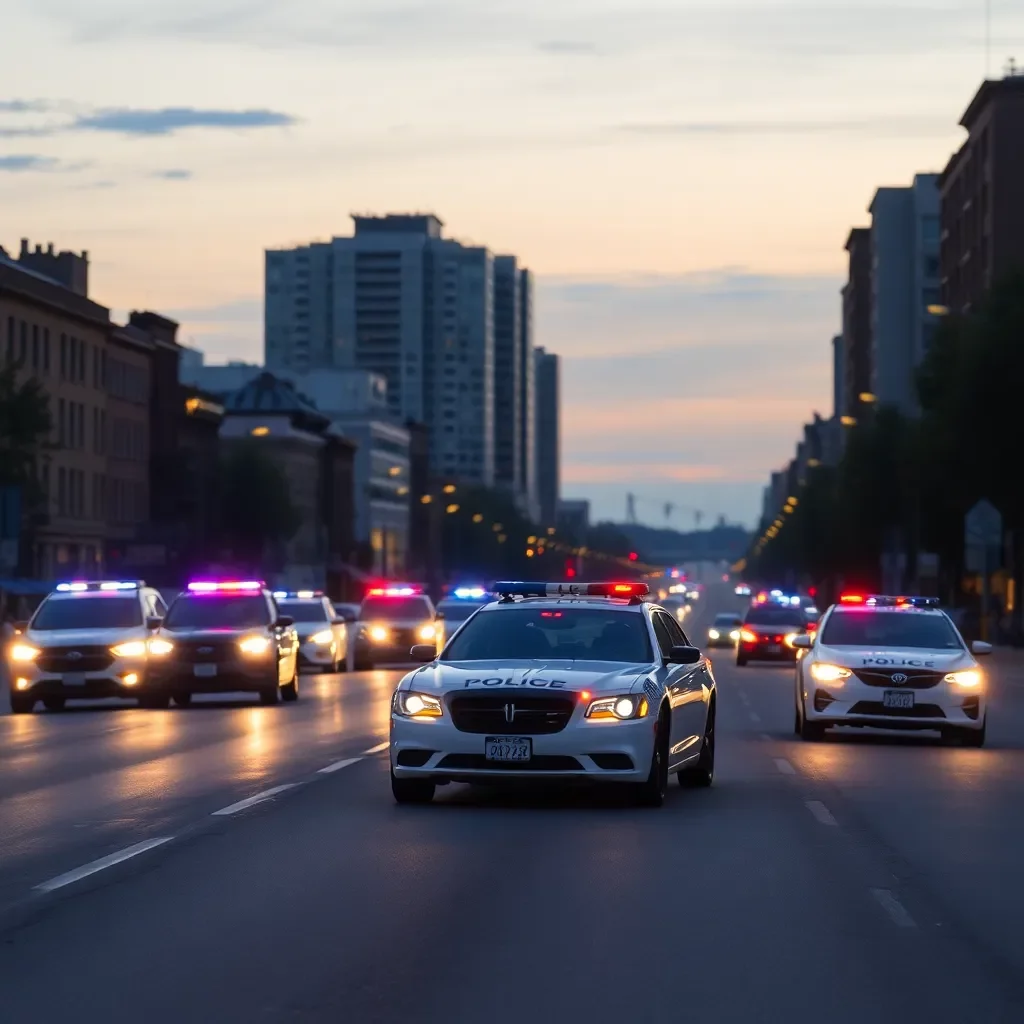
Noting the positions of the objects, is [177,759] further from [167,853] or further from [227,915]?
[227,915]

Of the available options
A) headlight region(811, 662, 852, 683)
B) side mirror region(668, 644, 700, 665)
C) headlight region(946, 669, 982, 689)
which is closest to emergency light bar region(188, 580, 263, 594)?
headlight region(811, 662, 852, 683)

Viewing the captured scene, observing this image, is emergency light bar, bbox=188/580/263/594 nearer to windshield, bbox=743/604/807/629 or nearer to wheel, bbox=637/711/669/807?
wheel, bbox=637/711/669/807

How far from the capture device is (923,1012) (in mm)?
8719

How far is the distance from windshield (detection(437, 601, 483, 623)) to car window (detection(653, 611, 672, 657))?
121 feet

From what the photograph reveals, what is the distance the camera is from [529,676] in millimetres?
16625

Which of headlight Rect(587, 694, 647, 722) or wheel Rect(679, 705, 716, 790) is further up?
headlight Rect(587, 694, 647, 722)

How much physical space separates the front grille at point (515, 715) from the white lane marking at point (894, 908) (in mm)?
4315

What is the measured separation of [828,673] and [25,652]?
569 inches

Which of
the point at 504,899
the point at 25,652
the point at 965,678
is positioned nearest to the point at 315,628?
the point at 25,652

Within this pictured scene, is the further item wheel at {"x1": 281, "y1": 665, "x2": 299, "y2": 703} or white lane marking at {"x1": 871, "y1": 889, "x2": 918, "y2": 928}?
wheel at {"x1": 281, "y1": 665, "x2": 299, "y2": 703}

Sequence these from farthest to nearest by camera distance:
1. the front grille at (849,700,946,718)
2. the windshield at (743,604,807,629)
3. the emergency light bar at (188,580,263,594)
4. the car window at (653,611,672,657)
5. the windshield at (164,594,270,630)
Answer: the windshield at (743,604,807,629) < the emergency light bar at (188,580,263,594) < the windshield at (164,594,270,630) < the front grille at (849,700,946,718) < the car window at (653,611,672,657)

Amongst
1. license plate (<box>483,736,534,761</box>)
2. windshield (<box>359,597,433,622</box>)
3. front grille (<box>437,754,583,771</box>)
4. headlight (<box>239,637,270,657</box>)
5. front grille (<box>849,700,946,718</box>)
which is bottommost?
front grille (<box>849,700,946,718</box>)

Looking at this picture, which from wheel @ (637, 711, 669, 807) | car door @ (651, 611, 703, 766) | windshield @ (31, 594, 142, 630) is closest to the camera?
wheel @ (637, 711, 669, 807)

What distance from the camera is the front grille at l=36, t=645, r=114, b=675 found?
34.7 metres
